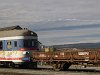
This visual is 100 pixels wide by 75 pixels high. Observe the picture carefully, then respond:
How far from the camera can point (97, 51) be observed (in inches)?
896

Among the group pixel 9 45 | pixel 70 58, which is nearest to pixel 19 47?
pixel 9 45

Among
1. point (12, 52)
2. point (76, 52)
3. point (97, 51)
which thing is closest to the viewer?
point (97, 51)

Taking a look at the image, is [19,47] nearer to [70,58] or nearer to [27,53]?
[27,53]

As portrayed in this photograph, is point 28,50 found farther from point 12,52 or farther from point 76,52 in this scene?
point 76,52

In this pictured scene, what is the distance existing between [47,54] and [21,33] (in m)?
3.50

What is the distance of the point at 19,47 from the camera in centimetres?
2834

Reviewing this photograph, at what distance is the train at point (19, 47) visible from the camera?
92.3 feet

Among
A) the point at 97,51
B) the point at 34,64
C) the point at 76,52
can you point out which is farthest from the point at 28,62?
the point at 97,51

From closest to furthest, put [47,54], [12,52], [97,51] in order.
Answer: [97,51] < [47,54] < [12,52]

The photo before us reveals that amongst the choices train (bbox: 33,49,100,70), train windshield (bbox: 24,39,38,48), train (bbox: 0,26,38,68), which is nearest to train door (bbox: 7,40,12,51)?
train (bbox: 0,26,38,68)

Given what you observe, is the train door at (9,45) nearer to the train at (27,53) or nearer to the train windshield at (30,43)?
the train at (27,53)

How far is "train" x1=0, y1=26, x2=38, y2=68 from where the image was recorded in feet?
92.3

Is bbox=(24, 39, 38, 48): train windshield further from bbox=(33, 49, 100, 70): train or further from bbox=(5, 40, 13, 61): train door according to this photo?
bbox=(5, 40, 13, 61): train door

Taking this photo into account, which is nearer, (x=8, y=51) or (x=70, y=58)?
(x=70, y=58)
